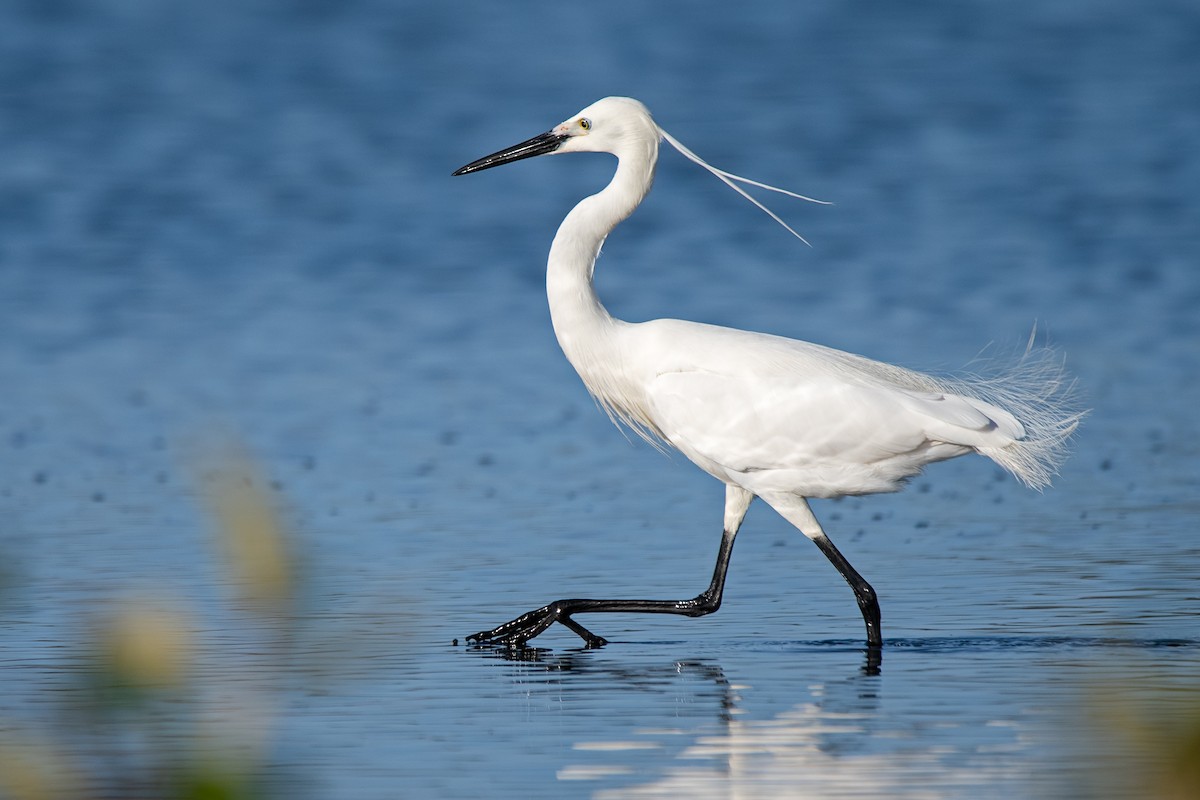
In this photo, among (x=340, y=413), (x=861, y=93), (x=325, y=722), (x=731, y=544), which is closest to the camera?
(x=325, y=722)

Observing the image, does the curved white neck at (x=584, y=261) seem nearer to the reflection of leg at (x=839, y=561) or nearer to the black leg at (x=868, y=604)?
the reflection of leg at (x=839, y=561)

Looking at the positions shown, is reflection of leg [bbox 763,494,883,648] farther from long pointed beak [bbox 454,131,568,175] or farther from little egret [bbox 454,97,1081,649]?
long pointed beak [bbox 454,131,568,175]

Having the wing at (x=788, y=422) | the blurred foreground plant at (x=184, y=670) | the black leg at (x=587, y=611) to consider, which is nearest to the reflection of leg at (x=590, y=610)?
the black leg at (x=587, y=611)

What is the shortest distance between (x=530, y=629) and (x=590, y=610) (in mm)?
255

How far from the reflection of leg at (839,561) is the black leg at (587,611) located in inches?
11.1

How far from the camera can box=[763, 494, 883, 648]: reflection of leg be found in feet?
21.9

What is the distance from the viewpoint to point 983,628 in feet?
22.2

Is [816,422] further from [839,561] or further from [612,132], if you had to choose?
[612,132]

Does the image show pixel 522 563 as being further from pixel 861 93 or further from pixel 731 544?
pixel 861 93

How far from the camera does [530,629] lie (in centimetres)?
677

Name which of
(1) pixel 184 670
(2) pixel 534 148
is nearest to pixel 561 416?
(2) pixel 534 148

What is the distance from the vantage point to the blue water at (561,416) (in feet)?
15.8

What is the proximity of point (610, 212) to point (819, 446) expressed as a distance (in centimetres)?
134

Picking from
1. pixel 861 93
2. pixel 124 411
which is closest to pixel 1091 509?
pixel 124 411
